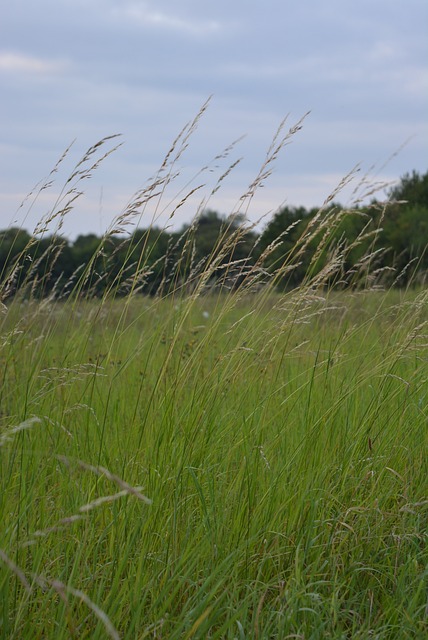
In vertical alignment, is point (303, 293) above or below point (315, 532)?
above

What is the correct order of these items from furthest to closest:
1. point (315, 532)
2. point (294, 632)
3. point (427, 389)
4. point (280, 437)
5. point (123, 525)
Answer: point (427, 389)
point (280, 437)
point (315, 532)
point (123, 525)
point (294, 632)

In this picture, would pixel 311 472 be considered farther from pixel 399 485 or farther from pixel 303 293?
pixel 303 293

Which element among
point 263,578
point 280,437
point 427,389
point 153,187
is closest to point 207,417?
point 280,437

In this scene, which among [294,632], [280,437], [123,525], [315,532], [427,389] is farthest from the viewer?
[427,389]

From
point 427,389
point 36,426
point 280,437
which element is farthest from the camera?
point 427,389

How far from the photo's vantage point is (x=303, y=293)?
9.47 feet

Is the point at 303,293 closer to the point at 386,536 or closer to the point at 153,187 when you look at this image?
the point at 153,187

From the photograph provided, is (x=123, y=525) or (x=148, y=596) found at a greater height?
(x=123, y=525)

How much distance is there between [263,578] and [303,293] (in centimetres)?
107

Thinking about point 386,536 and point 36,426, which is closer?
point 386,536

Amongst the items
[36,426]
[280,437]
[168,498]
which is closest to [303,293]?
[280,437]

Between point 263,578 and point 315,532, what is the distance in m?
0.24

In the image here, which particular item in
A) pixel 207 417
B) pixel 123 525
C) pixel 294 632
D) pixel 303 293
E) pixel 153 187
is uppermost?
pixel 153 187

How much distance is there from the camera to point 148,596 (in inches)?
82.7
